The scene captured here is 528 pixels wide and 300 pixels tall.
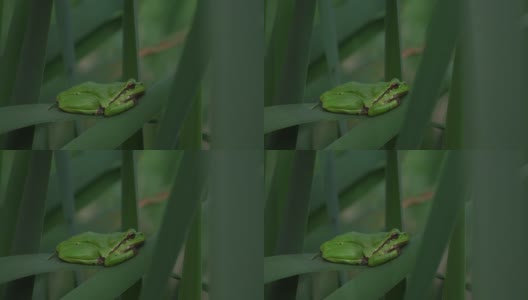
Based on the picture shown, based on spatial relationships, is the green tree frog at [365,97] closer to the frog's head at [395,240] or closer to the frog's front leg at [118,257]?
the frog's head at [395,240]

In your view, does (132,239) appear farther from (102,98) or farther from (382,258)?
(382,258)

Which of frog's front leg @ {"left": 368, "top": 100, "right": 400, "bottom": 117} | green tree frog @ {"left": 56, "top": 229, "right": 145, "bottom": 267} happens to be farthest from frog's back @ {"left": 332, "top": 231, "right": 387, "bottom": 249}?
green tree frog @ {"left": 56, "top": 229, "right": 145, "bottom": 267}

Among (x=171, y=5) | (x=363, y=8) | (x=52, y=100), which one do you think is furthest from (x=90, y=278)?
(x=363, y=8)

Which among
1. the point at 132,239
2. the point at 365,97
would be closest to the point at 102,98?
the point at 132,239

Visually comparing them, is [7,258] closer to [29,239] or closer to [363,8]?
[29,239]

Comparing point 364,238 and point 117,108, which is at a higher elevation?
point 117,108
